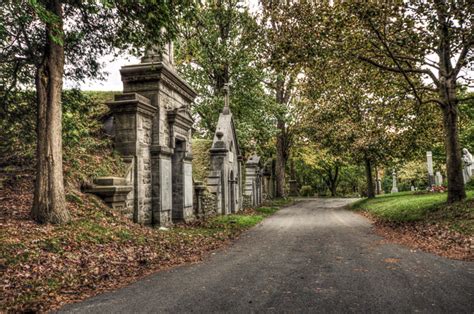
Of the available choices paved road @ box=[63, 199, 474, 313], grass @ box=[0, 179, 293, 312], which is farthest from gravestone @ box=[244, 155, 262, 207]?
paved road @ box=[63, 199, 474, 313]

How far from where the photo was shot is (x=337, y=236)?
9.78 meters

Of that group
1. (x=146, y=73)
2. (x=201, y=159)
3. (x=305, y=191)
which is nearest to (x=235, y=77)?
(x=201, y=159)

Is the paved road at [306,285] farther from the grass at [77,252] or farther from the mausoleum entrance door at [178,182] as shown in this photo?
the mausoleum entrance door at [178,182]

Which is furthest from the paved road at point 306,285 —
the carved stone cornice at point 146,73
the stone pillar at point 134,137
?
the carved stone cornice at point 146,73

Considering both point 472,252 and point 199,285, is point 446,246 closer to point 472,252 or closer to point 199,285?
point 472,252

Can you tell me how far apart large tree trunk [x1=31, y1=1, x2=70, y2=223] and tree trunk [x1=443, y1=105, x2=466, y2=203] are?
1201 cm

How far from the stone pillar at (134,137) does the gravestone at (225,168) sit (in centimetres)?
657

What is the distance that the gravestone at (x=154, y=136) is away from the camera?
9180mm

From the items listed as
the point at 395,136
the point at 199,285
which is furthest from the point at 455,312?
the point at 395,136

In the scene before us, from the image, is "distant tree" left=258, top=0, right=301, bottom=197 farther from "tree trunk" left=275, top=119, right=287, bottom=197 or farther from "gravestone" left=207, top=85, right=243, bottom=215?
"gravestone" left=207, top=85, right=243, bottom=215

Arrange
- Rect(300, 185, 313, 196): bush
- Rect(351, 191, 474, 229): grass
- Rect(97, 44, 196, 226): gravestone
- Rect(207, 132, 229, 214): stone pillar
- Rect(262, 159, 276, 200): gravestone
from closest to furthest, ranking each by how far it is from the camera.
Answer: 1. Rect(97, 44, 196, 226): gravestone
2. Rect(351, 191, 474, 229): grass
3. Rect(207, 132, 229, 214): stone pillar
4. Rect(262, 159, 276, 200): gravestone
5. Rect(300, 185, 313, 196): bush

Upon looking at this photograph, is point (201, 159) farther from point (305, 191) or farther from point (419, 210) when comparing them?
point (305, 191)

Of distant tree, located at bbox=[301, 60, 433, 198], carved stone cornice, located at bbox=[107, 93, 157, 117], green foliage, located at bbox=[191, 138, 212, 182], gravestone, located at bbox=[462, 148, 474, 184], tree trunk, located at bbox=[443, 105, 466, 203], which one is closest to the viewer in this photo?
carved stone cornice, located at bbox=[107, 93, 157, 117]

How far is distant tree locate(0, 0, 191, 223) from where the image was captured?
6.23 metres
